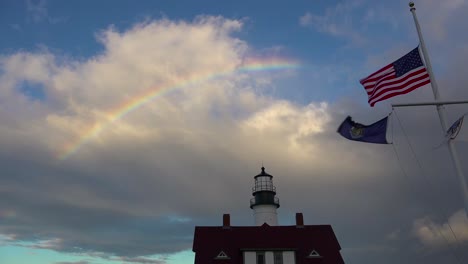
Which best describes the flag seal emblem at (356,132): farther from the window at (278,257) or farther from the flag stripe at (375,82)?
the window at (278,257)

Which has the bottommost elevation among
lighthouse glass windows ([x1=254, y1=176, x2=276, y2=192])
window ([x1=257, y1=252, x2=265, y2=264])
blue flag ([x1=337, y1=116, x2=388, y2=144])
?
blue flag ([x1=337, y1=116, x2=388, y2=144])

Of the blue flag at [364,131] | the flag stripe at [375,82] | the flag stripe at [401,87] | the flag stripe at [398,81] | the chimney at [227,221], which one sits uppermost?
the chimney at [227,221]

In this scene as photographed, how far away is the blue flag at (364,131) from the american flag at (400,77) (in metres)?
1.87

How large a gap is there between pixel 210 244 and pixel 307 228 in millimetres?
9994

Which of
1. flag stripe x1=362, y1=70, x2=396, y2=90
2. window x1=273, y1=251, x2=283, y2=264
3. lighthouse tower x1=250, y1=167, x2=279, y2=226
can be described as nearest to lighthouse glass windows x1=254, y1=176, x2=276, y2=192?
lighthouse tower x1=250, y1=167, x2=279, y2=226

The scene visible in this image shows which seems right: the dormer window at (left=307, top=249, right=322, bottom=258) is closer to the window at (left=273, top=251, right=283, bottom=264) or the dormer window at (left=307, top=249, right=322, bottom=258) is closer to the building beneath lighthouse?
the building beneath lighthouse

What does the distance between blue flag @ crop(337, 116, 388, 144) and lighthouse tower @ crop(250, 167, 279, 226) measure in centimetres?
3297

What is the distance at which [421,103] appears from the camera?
14586mm

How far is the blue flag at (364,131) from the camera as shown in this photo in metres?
14.5

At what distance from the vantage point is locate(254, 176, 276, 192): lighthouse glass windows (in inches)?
1897

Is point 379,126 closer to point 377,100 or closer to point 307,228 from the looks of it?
point 377,100

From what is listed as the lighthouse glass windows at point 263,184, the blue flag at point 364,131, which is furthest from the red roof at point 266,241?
the blue flag at point 364,131

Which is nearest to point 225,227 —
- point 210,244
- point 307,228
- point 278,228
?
point 210,244

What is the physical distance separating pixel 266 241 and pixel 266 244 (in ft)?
1.31
